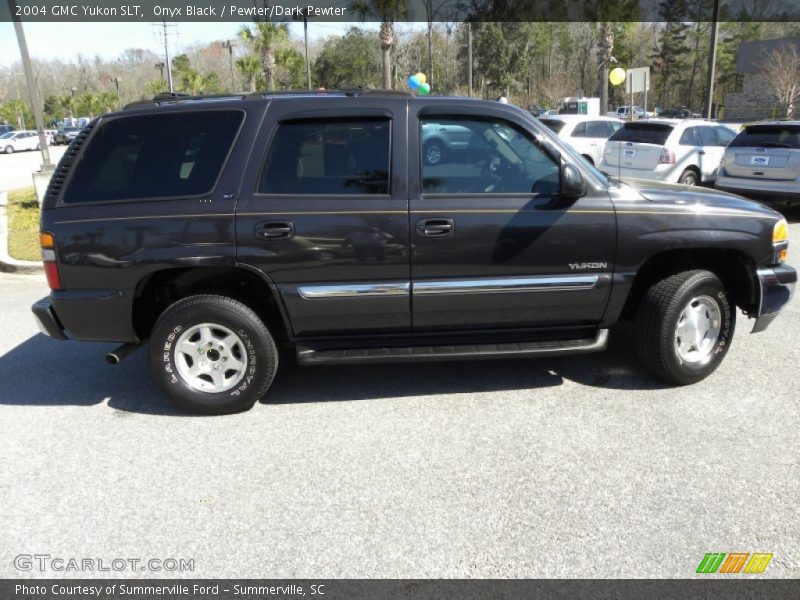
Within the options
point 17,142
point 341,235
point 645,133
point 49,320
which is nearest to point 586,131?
point 645,133

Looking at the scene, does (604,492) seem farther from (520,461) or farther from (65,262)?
A: (65,262)

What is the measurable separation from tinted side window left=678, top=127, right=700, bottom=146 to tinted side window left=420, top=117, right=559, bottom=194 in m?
9.42

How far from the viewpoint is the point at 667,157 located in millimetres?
11820

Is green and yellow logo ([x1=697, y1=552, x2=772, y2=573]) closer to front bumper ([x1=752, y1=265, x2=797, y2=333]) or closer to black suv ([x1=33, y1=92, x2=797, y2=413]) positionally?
black suv ([x1=33, y1=92, x2=797, y2=413])

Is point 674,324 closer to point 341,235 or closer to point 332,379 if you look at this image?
point 341,235

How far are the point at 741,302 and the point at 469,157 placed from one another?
2235 millimetres

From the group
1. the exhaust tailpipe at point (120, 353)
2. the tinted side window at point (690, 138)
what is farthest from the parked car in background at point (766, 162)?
the exhaust tailpipe at point (120, 353)

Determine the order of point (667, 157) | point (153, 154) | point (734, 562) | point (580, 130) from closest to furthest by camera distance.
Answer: point (734, 562)
point (153, 154)
point (667, 157)
point (580, 130)

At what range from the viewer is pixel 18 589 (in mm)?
2533

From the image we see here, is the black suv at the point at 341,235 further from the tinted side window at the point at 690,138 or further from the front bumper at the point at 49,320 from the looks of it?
the tinted side window at the point at 690,138

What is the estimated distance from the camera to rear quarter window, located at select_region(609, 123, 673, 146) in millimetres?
12008

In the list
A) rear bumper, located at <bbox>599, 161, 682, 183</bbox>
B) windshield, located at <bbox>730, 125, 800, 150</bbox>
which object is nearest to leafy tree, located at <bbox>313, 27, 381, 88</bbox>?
rear bumper, located at <bbox>599, 161, 682, 183</bbox>

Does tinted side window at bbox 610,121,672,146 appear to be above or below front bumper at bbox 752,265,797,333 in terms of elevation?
above

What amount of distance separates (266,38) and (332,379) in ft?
118
